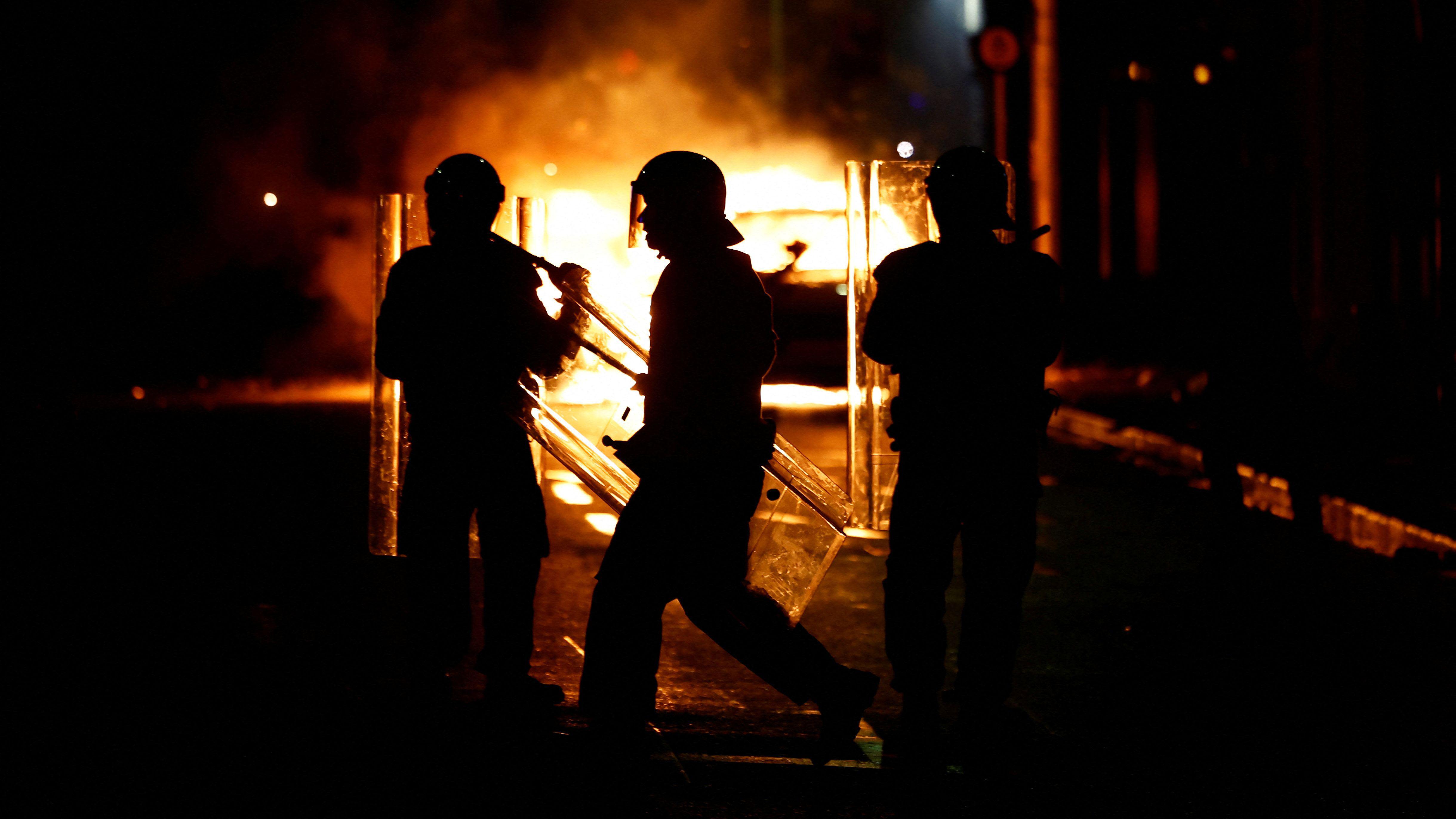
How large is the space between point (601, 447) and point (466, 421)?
761mm

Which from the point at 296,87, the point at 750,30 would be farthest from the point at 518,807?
the point at 750,30

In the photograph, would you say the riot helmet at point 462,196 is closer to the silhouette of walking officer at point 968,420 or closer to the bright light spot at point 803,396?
the silhouette of walking officer at point 968,420

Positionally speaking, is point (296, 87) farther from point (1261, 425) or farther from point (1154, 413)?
point (1261, 425)

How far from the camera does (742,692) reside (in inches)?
172

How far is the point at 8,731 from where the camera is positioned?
11.9ft

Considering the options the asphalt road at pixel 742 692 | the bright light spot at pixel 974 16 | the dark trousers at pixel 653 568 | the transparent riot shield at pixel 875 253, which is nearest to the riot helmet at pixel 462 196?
the dark trousers at pixel 653 568

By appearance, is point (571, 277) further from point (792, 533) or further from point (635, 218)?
point (792, 533)

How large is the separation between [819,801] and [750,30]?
3559 cm

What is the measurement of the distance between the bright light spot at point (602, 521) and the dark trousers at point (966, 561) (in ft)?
13.4

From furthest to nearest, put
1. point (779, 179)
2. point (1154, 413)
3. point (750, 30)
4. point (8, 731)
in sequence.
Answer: point (750, 30) → point (779, 179) → point (1154, 413) → point (8, 731)

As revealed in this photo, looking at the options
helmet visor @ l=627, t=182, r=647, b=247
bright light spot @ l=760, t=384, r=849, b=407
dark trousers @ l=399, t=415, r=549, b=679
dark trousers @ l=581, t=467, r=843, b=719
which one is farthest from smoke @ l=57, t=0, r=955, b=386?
dark trousers @ l=581, t=467, r=843, b=719

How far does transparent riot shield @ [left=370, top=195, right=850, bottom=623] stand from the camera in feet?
13.7

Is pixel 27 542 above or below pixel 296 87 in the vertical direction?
below

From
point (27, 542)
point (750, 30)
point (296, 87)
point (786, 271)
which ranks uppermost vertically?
point (750, 30)
